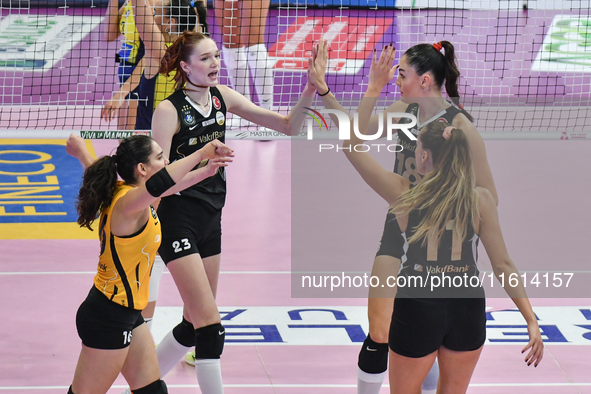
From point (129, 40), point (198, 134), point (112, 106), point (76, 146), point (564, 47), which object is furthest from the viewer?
point (564, 47)

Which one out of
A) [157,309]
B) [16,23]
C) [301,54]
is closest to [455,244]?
[157,309]

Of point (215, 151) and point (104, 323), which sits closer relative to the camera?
point (215, 151)

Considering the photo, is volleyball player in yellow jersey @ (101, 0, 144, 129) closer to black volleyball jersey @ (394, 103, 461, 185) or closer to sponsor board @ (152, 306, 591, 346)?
sponsor board @ (152, 306, 591, 346)

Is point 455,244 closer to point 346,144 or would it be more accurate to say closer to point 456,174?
point 456,174

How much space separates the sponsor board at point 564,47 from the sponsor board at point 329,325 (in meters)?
8.50

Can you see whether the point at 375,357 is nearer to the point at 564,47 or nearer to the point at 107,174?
the point at 107,174

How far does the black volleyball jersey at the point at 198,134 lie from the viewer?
14.7 ft

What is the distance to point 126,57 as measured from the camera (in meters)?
7.76

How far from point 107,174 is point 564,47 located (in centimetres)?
1222

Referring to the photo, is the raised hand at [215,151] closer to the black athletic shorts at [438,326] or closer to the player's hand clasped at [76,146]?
the player's hand clasped at [76,146]

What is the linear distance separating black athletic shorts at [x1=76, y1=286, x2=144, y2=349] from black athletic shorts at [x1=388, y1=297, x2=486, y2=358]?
4.13 ft

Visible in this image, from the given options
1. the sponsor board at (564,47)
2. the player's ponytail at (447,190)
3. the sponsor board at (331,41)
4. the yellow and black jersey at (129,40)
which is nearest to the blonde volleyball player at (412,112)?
the player's ponytail at (447,190)

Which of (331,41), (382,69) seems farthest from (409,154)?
(331,41)

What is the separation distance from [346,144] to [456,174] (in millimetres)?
618
